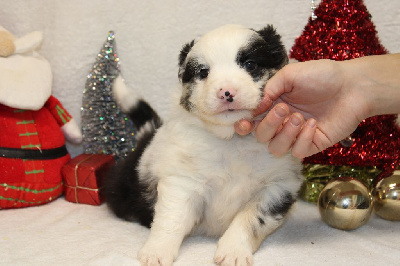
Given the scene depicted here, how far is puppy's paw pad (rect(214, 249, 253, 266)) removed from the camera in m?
2.18

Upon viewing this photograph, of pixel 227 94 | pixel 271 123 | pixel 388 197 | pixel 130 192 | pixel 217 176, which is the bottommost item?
pixel 388 197

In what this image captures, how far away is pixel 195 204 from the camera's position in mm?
2518

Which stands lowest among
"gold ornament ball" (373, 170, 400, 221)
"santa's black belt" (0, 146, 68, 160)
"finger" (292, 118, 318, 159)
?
"gold ornament ball" (373, 170, 400, 221)

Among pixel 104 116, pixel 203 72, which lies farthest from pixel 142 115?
pixel 203 72

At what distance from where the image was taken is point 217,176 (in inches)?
97.3

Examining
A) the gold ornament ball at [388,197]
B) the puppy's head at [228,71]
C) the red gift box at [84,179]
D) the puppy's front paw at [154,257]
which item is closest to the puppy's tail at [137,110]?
the red gift box at [84,179]

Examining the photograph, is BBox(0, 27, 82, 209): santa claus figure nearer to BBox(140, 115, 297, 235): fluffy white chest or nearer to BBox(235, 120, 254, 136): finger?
BBox(140, 115, 297, 235): fluffy white chest

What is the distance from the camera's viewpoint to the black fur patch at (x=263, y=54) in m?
2.37

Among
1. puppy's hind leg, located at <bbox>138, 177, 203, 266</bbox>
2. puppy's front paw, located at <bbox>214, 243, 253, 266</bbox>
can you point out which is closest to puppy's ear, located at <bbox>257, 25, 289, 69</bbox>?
puppy's hind leg, located at <bbox>138, 177, 203, 266</bbox>

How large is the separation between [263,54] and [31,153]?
174cm

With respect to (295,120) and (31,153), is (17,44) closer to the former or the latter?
(31,153)

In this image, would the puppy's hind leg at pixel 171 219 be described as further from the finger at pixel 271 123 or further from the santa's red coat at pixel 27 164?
the santa's red coat at pixel 27 164

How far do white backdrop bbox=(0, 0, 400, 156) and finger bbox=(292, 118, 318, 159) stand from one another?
156 cm

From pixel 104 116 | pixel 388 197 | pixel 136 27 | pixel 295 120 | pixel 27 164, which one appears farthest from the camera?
pixel 136 27
